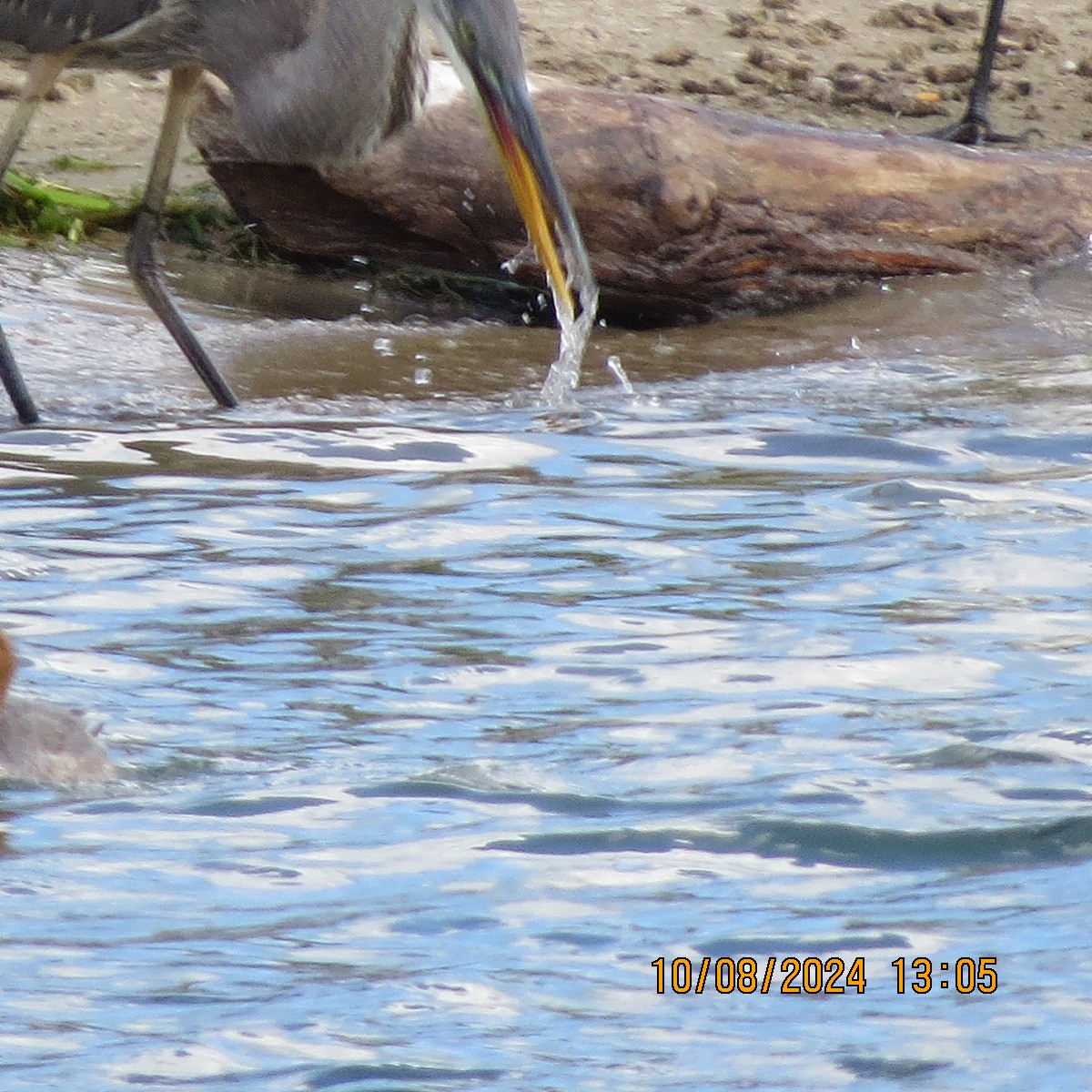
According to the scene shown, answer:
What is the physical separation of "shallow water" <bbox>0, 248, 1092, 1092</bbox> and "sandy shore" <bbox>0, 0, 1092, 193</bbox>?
287 cm

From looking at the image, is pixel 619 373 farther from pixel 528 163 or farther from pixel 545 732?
pixel 545 732

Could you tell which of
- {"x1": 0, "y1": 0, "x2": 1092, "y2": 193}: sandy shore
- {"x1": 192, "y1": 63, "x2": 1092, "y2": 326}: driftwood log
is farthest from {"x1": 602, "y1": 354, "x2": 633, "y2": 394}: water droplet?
{"x1": 0, "y1": 0, "x2": 1092, "y2": 193}: sandy shore

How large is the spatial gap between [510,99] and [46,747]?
2.65m

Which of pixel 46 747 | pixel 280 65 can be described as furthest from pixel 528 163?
pixel 46 747

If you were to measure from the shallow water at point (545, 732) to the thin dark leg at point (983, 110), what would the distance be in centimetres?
317

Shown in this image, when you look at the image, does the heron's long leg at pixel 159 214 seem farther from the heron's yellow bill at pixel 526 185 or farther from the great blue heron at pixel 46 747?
the great blue heron at pixel 46 747

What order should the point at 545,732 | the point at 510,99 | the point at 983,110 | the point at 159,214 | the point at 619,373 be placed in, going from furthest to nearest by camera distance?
the point at 983,110
the point at 619,373
the point at 159,214
the point at 510,99
the point at 545,732

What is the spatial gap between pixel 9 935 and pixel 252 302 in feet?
15.7

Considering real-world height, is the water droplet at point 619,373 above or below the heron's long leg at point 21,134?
below

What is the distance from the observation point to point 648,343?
275 inches

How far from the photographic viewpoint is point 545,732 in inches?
141

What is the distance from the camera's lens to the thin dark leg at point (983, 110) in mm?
9234

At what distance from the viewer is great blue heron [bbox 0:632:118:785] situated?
3.22 m

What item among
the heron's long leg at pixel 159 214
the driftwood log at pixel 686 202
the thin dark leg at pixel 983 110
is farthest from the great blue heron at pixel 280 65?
the thin dark leg at pixel 983 110
